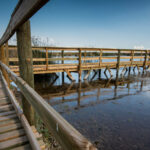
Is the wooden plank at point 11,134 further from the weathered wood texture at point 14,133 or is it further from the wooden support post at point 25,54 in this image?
the wooden support post at point 25,54

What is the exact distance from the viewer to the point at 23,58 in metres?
1.75

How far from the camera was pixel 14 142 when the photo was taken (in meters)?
1.50

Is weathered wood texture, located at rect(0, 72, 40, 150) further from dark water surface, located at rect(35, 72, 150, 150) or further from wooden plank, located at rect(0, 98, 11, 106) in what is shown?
dark water surface, located at rect(35, 72, 150, 150)

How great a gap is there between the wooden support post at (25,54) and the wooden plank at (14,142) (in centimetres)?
38

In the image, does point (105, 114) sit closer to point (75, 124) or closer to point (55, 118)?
point (75, 124)

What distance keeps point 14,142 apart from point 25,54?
1253 mm

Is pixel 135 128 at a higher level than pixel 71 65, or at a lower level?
lower

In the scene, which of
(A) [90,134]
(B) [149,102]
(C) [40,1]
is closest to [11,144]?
(C) [40,1]

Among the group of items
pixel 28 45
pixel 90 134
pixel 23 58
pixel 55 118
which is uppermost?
pixel 28 45

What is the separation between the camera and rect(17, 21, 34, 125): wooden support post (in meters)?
1.65

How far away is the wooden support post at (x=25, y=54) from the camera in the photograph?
1.65m

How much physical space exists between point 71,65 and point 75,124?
535 centimetres

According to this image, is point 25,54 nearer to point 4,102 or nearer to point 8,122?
point 8,122

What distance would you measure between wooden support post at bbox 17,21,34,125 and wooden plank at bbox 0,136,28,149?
38 cm
